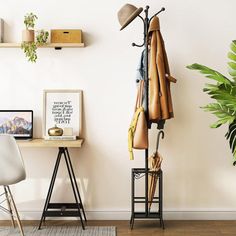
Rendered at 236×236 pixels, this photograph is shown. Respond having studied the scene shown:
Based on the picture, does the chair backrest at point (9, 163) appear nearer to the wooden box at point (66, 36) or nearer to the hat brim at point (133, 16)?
the wooden box at point (66, 36)

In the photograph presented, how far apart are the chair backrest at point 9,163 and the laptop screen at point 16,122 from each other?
506 mm

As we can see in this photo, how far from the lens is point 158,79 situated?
3.86m

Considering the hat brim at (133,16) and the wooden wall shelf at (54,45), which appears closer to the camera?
the hat brim at (133,16)

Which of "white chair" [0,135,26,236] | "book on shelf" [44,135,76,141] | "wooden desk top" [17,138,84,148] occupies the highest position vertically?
"book on shelf" [44,135,76,141]

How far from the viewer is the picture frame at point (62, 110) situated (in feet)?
13.8

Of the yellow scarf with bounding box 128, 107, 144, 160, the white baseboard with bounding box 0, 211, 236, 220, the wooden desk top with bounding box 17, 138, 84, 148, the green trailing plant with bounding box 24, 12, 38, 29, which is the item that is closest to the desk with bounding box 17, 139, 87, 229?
the wooden desk top with bounding box 17, 138, 84, 148

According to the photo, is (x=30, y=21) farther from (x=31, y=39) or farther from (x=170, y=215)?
(x=170, y=215)

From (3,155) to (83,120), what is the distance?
2.97ft

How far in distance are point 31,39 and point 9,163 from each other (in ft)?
3.67

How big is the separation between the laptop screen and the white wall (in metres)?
0.07

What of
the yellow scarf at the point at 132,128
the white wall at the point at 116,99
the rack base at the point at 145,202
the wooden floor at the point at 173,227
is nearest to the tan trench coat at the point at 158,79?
the yellow scarf at the point at 132,128

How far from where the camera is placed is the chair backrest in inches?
140

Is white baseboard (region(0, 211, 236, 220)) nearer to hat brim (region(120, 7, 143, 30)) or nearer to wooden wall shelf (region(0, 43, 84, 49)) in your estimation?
wooden wall shelf (region(0, 43, 84, 49))

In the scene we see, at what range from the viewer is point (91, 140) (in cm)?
422
